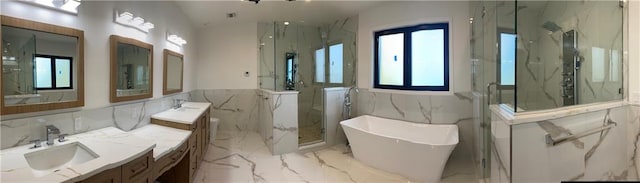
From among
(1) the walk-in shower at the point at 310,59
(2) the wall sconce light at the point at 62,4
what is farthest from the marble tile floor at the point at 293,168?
(2) the wall sconce light at the point at 62,4

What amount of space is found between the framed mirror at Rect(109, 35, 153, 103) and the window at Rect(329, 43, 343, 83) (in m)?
2.71

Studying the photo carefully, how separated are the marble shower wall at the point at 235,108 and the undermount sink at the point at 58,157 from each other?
3.52 m

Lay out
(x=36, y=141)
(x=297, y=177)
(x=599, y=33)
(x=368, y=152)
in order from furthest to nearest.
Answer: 1. (x=368, y=152)
2. (x=297, y=177)
3. (x=599, y=33)
4. (x=36, y=141)

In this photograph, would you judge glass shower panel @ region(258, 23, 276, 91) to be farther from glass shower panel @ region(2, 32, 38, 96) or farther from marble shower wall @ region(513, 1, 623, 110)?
marble shower wall @ region(513, 1, 623, 110)

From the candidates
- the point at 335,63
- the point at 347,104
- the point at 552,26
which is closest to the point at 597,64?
the point at 552,26

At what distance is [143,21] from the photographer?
2746 mm

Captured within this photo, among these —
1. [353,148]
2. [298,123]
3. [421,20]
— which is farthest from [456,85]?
[298,123]

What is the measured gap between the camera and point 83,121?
6.81 ft

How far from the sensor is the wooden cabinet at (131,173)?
1352 millimetres

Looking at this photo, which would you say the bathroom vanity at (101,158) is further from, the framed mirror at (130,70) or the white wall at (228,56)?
the white wall at (228,56)

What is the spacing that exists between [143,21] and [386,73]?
10.4 ft

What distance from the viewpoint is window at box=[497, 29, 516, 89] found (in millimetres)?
2012

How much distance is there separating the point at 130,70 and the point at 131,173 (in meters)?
1.46

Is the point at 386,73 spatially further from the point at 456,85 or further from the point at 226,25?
the point at 226,25
